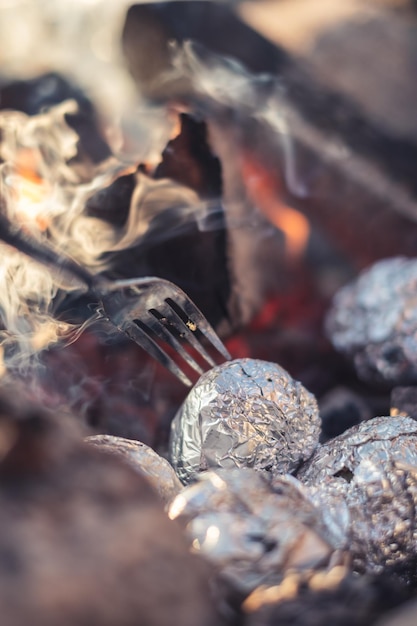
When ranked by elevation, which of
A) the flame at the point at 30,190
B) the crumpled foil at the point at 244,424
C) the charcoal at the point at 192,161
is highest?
the flame at the point at 30,190

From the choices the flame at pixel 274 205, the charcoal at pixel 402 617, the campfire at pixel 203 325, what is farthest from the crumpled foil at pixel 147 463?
the flame at pixel 274 205

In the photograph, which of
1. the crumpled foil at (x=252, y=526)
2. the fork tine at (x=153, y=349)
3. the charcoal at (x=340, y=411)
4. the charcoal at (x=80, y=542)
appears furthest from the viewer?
the charcoal at (x=340, y=411)

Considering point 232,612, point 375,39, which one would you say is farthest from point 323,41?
point 232,612

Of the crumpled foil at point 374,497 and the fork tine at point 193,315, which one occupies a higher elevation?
the fork tine at point 193,315

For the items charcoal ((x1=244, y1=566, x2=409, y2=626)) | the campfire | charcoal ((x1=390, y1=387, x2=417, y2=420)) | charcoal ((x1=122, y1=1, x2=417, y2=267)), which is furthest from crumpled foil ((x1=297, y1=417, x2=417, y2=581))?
charcoal ((x1=122, y1=1, x2=417, y2=267))

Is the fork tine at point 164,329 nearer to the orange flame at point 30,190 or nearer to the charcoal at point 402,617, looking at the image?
the orange flame at point 30,190

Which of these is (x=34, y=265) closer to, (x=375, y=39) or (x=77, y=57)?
(x=77, y=57)
